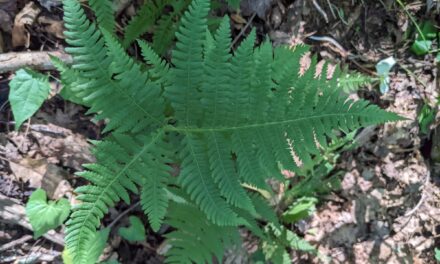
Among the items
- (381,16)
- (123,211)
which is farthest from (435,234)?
(123,211)

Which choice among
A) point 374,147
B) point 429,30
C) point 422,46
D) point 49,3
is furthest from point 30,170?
point 429,30

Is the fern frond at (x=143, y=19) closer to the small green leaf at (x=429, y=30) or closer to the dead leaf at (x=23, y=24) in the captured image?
the dead leaf at (x=23, y=24)

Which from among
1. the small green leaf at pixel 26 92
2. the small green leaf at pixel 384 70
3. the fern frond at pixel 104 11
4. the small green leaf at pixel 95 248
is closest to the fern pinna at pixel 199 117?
the small green leaf at pixel 26 92

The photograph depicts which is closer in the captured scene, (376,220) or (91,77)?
(91,77)

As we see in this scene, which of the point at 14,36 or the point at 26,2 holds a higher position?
the point at 26,2

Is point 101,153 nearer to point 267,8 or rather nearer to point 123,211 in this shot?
point 123,211

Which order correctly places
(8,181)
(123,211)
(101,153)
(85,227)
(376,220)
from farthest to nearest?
(376,220) → (123,211) → (8,181) → (101,153) → (85,227)
